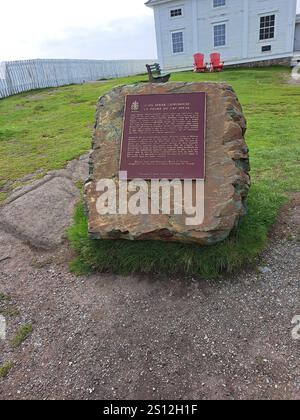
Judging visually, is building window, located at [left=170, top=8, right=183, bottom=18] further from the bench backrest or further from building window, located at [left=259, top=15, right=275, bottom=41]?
the bench backrest

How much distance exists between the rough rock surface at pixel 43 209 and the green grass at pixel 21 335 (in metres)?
1.32

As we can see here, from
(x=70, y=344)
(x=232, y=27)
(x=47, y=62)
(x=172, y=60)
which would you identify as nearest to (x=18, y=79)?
(x=47, y=62)

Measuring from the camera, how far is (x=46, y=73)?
21.2 metres

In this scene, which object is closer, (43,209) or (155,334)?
(155,334)

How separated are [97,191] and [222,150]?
5.13ft

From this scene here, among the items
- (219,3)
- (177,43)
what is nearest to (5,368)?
(219,3)

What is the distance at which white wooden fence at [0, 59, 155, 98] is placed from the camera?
18.3 meters

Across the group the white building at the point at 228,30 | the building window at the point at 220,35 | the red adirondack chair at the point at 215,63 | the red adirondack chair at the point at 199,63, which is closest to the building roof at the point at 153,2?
the white building at the point at 228,30

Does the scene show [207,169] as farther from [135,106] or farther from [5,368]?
[5,368]

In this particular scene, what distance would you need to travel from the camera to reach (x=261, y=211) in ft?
14.1

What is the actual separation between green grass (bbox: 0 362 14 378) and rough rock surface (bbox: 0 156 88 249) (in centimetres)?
172

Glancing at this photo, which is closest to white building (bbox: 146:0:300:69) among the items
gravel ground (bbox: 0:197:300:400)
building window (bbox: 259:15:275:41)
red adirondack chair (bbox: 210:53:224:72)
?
building window (bbox: 259:15:275:41)

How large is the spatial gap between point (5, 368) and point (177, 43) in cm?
2485
